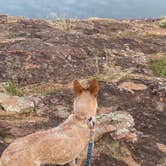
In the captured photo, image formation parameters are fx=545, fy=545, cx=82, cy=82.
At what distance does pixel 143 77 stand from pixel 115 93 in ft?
5.05

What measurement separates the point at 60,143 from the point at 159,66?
8325 millimetres

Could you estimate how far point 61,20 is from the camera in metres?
21.0

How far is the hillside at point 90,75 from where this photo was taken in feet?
39.2

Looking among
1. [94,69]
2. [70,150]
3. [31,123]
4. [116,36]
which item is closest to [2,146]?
[31,123]

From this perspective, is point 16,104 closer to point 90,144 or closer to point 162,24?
point 90,144

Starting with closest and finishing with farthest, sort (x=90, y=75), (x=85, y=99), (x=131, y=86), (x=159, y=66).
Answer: (x=85, y=99) → (x=131, y=86) → (x=90, y=75) → (x=159, y=66)

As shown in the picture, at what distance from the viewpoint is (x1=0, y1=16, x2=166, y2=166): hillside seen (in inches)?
471

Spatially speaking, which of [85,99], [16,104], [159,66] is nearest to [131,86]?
[159,66]

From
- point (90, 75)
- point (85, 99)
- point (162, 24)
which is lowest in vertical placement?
point (90, 75)

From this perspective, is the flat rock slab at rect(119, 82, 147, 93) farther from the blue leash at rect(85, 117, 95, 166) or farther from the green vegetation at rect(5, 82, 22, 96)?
the blue leash at rect(85, 117, 95, 166)

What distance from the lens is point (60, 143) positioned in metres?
9.13

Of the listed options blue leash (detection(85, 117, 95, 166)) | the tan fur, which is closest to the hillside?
blue leash (detection(85, 117, 95, 166))

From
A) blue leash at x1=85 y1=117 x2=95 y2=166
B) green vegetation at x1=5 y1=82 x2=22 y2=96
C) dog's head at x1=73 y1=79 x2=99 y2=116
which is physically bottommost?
blue leash at x1=85 y1=117 x2=95 y2=166

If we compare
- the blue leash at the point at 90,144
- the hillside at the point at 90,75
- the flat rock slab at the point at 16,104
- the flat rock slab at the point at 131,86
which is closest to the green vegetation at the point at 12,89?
the hillside at the point at 90,75
